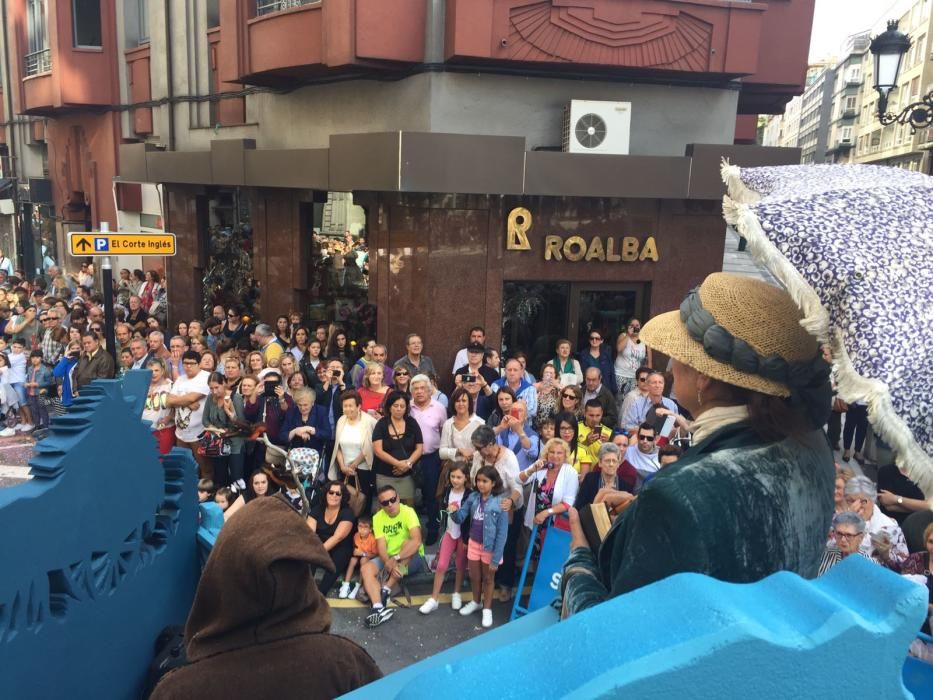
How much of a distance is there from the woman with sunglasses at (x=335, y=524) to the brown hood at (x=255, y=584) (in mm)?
5132

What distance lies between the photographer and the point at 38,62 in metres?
21.8

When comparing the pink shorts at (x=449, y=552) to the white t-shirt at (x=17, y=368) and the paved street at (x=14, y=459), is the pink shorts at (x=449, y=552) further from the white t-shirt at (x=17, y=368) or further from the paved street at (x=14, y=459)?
the white t-shirt at (x=17, y=368)

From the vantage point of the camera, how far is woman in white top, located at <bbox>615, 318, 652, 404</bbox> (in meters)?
10.4

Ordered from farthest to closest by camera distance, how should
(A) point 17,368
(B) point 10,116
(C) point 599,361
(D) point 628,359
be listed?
(B) point 10,116 < (A) point 17,368 < (D) point 628,359 < (C) point 599,361

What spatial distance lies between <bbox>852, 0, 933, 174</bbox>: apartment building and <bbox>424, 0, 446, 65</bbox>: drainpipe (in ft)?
114

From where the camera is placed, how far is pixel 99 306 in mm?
14727

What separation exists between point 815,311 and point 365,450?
6.86m

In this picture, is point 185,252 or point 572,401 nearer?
point 572,401

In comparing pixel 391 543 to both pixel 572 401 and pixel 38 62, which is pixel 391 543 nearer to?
pixel 572 401

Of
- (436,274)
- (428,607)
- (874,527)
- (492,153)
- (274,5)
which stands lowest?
(428,607)

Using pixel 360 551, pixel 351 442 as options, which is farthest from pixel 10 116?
pixel 360 551

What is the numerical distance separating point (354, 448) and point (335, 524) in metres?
0.94

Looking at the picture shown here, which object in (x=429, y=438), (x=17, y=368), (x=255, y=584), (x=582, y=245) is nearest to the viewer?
(x=255, y=584)

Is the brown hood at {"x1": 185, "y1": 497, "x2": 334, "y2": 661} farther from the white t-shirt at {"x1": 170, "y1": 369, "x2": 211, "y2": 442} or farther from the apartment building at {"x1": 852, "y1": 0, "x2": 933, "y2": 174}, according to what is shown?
the apartment building at {"x1": 852, "y1": 0, "x2": 933, "y2": 174}
